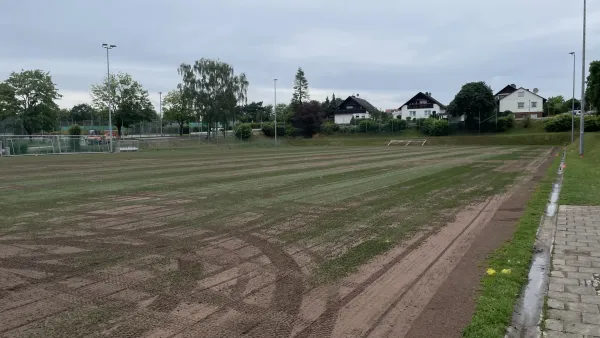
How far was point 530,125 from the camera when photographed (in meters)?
71.6

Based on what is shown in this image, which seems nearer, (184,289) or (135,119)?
(184,289)

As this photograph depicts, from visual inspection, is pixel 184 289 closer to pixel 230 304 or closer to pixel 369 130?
pixel 230 304

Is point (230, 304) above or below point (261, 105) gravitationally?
below

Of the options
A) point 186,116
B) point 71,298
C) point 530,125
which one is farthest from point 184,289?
point 186,116

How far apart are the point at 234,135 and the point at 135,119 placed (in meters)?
18.2

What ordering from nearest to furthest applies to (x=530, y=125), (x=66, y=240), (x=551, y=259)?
(x=551, y=259), (x=66, y=240), (x=530, y=125)

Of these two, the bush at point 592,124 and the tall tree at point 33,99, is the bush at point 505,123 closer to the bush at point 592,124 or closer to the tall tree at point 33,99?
the bush at point 592,124

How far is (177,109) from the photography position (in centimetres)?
8525

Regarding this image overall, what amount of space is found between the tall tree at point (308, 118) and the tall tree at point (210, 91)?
13.1 meters

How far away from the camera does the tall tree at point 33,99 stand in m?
60.4

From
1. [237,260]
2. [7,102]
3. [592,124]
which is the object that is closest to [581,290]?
[237,260]

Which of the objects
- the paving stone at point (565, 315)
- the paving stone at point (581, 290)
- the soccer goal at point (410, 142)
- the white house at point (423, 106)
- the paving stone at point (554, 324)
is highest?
the white house at point (423, 106)

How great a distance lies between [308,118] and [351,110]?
33.1m

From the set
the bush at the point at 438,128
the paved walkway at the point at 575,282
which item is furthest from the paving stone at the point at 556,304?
the bush at the point at 438,128
